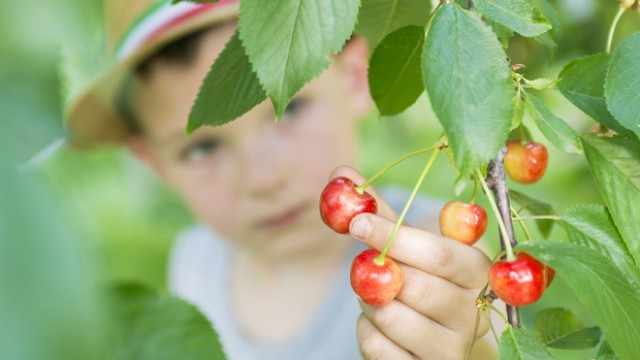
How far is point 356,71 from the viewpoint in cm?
231

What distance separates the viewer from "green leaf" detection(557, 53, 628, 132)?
75 centimetres

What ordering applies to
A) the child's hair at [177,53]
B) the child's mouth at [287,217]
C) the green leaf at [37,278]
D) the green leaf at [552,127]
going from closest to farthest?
the green leaf at [37,278] < the green leaf at [552,127] < the child's hair at [177,53] < the child's mouth at [287,217]

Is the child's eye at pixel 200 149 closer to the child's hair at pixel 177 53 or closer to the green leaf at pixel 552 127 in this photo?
the child's hair at pixel 177 53

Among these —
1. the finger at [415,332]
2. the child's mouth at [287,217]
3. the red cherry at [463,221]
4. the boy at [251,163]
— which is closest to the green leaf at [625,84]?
the red cherry at [463,221]

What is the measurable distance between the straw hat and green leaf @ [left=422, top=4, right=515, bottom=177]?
0.91m

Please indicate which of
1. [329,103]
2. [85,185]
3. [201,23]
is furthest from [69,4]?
[85,185]

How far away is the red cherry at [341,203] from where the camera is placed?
2.57 feet

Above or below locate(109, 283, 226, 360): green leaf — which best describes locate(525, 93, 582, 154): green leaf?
below

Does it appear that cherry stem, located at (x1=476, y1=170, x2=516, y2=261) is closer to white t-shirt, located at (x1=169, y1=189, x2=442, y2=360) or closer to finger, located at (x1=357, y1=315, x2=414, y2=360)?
finger, located at (x1=357, y1=315, x2=414, y2=360)

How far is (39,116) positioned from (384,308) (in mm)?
619

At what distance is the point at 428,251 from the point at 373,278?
8cm

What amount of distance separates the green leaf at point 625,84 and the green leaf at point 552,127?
0.05 m

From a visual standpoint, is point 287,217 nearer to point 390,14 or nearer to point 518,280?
point 390,14

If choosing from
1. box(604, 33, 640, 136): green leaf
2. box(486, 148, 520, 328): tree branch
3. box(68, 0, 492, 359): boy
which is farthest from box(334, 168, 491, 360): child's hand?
box(68, 0, 492, 359): boy
